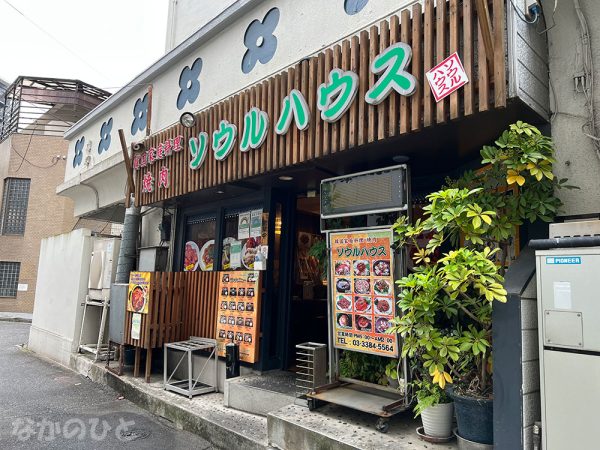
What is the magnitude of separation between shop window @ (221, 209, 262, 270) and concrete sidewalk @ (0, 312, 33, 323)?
1758cm

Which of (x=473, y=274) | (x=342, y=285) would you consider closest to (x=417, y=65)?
(x=473, y=274)

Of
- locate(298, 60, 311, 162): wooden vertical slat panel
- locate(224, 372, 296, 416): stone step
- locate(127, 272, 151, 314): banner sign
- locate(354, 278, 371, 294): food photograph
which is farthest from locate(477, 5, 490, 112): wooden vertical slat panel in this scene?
locate(127, 272, 151, 314): banner sign

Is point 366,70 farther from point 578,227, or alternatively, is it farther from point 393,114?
point 578,227

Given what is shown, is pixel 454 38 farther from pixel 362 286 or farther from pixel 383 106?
pixel 362 286

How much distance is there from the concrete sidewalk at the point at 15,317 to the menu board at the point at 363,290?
2070 centimetres

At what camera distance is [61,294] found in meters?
10.9

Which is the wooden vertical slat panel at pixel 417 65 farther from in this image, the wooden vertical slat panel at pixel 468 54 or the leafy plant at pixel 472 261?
the leafy plant at pixel 472 261

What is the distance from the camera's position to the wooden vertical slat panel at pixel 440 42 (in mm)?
3900

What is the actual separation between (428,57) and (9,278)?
26790 mm

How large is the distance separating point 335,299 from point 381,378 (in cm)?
106

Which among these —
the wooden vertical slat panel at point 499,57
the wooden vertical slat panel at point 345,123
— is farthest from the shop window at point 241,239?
the wooden vertical slat panel at point 499,57

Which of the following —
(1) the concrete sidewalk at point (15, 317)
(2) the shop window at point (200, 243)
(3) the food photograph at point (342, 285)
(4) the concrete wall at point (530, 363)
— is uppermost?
(2) the shop window at point (200, 243)

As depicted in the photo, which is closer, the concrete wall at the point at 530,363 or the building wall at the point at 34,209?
the concrete wall at the point at 530,363

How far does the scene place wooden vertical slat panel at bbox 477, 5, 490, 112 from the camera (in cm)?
362
